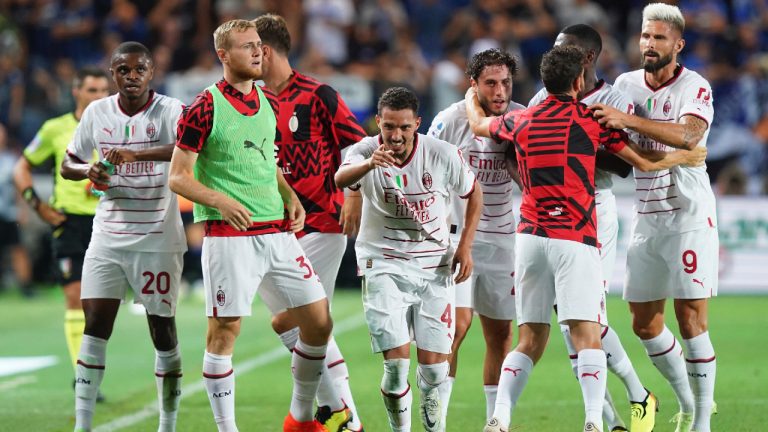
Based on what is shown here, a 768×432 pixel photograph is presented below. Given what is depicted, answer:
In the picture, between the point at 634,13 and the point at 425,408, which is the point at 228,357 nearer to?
the point at 425,408

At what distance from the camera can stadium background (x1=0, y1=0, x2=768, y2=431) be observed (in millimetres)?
17766

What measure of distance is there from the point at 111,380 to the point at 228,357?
13.9 feet

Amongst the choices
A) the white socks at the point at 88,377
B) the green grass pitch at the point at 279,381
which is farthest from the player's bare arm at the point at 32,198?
the white socks at the point at 88,377

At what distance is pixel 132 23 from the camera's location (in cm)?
2128

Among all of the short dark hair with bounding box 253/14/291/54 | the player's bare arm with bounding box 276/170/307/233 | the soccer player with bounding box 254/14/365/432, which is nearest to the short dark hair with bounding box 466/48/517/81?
the soccer player with bounding box 254/14/365/432

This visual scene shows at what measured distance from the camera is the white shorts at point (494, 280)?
7902mm

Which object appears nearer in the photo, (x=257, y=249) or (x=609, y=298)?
(x=257, y=249)

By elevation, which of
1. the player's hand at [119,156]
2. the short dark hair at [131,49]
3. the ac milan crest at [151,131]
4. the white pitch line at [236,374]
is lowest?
the white pitch line at [236,374]

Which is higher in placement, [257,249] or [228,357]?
[257,249]

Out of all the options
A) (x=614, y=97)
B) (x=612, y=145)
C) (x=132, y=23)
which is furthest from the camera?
(x=132, y=23)

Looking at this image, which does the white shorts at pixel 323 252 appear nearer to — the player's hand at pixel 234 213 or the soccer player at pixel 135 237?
the soccer player at pixel 135 237

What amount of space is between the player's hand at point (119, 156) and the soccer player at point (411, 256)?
122 centimetres

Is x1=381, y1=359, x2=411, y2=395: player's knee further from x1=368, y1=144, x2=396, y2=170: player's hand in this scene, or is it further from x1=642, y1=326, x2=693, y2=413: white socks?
x1=642, y1=326, x2=693, y2=413: white socks

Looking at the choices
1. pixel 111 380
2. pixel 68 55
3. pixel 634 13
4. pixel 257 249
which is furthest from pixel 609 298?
pixel 257 249
